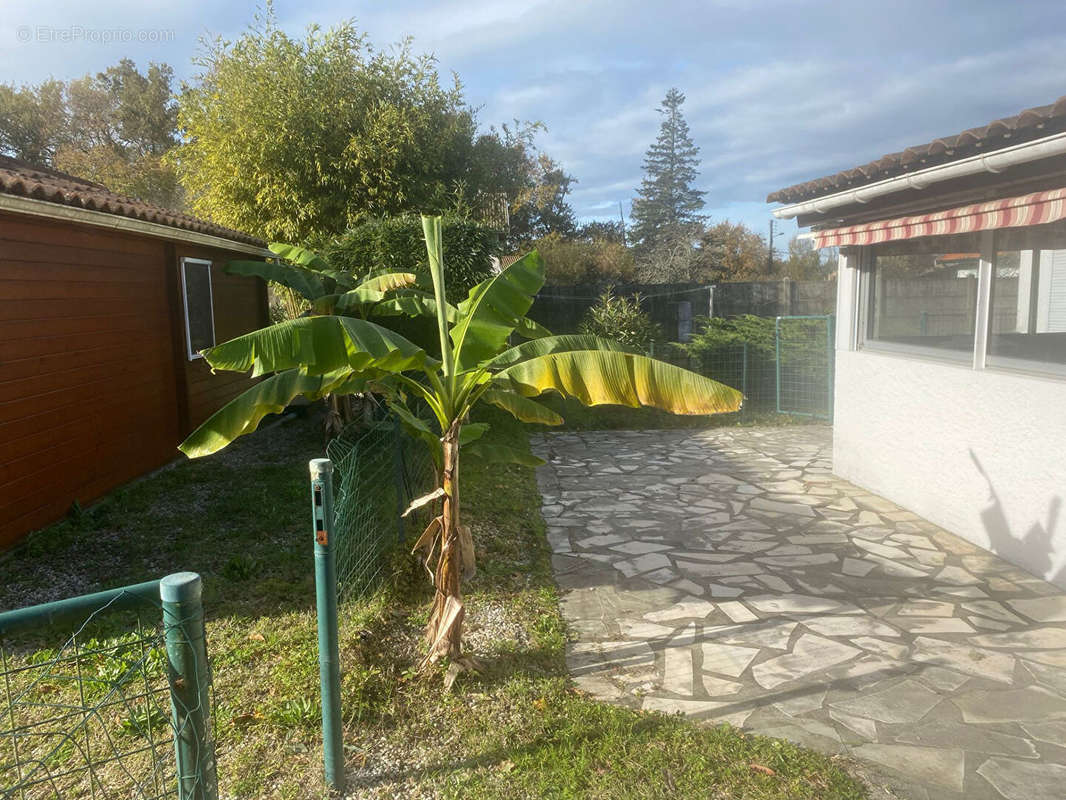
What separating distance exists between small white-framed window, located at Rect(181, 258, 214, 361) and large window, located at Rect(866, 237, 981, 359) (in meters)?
8.63

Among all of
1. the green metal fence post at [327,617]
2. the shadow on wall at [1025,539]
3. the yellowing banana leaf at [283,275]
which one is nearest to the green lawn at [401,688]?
the green metal fence post at [327,617]

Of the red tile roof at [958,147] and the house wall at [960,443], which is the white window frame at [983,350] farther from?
the red tile roof at [958,147]

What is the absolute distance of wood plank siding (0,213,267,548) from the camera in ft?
20.4

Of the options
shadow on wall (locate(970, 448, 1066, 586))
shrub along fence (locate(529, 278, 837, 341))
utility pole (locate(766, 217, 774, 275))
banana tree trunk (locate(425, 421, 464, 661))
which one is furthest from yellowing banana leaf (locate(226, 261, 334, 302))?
utility pole (locate(766, 217, 774, 275))

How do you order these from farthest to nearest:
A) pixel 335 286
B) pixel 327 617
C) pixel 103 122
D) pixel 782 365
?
pixel 103 122 → pixel 782 365 → pixel 335 286 → pixel 327 617

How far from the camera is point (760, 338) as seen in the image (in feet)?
46.3

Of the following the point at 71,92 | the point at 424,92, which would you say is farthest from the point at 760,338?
the point at 71,92

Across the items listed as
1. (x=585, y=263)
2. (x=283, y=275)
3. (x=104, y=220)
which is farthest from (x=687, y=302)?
(x=104, y=220)

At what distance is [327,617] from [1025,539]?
543cm

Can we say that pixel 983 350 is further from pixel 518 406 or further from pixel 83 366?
pixel 83 366

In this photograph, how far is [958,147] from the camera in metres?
5.50

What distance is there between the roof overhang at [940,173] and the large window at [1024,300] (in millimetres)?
849

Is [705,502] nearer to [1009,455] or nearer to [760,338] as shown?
[1009,455]

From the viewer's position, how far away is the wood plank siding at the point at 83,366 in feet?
20.4
